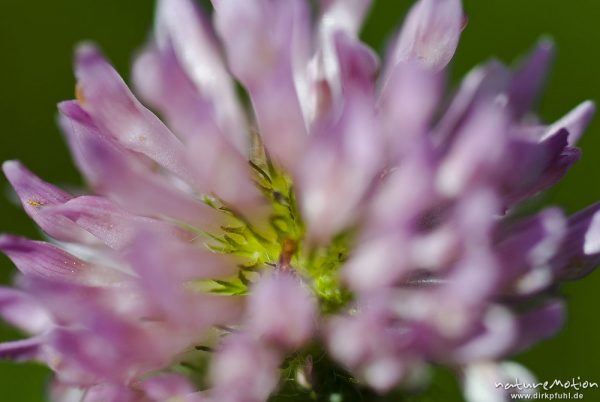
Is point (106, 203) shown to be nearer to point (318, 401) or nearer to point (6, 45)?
point (318, 401)

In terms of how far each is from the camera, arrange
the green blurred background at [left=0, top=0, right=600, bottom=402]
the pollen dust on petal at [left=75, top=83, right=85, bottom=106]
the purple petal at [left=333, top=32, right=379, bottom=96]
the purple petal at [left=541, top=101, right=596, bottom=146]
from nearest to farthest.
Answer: the purple petal at [left=333, top=32, right=379, bottom=96] → the pollen dust on petal at [left=75, top=83, right=85, bottom=106] → the purple petal at [left=541, top=101, right=596, bottom=146] → the green blurred background at [left=0, top=0, right=600, bottom=402]

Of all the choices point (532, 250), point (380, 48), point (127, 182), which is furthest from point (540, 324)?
point (380, 48)

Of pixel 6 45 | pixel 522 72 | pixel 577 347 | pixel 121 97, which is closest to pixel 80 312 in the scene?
pixel 121 97

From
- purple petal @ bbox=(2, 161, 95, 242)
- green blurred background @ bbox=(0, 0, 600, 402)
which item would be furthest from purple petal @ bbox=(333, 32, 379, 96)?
green blurred background @ bbox=(0, 0, 600, 402)

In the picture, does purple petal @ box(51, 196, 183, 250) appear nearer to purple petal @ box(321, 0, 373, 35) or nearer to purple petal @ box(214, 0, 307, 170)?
purple petal @ box(214, 0, 307, 170)

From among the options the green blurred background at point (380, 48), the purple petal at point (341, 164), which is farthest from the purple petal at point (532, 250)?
the green blurred background at point (380, 48)
